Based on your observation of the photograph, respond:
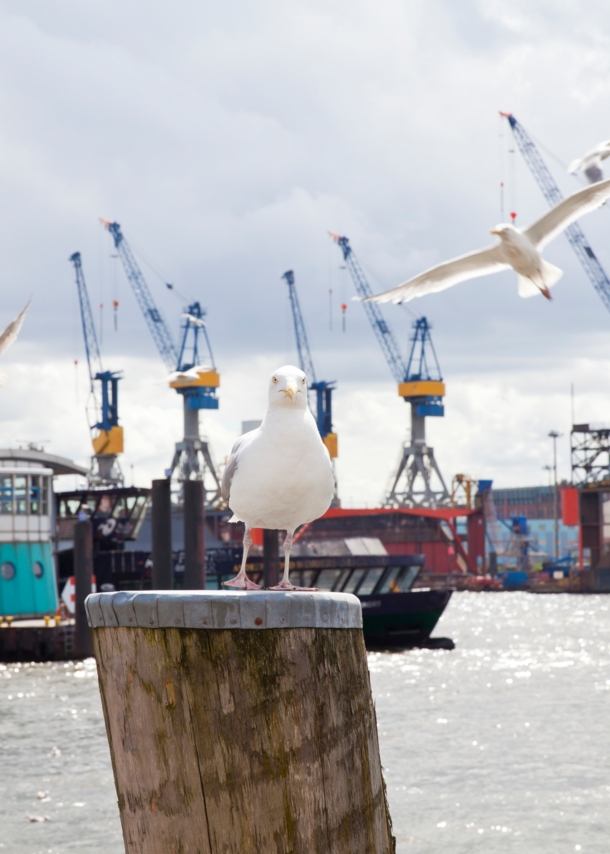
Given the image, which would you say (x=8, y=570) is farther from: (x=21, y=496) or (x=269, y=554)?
(x=269, y=554)

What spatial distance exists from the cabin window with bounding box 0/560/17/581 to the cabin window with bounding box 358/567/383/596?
12.3m

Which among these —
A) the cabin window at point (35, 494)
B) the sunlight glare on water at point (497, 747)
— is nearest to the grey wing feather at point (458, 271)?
the sunlight glare on water at point (497, 747)

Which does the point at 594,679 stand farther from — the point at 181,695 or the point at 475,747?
the point at 181,695

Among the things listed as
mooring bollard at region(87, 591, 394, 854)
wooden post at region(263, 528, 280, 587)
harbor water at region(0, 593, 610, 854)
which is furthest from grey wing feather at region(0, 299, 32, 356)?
wooden post at region(263, 528, 280, 587)

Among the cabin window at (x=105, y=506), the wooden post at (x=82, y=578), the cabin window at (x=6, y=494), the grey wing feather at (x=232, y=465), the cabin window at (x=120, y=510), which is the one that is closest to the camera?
the grey wing feather at (x=232, y=465)

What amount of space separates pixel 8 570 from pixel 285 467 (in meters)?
37.2

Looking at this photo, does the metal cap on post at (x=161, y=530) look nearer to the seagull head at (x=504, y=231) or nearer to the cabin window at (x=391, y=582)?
the cabin window at (x=391, y=582)

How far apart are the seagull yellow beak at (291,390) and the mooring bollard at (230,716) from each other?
4.52 ft

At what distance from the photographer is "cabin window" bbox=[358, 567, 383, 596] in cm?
4181

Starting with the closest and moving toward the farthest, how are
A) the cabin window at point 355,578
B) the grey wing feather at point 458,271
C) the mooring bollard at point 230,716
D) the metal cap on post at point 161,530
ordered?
1. the mooring bollard at point 230,716
2. the grey wing feather at point 458,271
3. the metal cap on post at point 161,530
4. the cabin window at point 355,578

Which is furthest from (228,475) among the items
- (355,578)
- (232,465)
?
(355,578)

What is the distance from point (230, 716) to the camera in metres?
3.34

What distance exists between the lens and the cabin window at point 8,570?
132 ft

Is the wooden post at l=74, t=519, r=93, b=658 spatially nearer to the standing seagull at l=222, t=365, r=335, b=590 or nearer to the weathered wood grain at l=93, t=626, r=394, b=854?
the standing seagull at l=222, t=365, r=335, b=590
